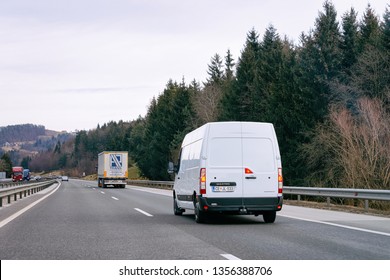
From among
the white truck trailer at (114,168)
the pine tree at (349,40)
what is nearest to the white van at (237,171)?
the pine tree at (349,40)

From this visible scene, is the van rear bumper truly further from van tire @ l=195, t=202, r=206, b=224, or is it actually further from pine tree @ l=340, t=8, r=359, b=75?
pine tree @ l=340, t=8, r=359, b=75

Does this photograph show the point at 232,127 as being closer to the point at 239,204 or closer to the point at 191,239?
the point at 239,204

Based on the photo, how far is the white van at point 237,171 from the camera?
12.4 m

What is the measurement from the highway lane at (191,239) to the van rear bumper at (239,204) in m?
0.41

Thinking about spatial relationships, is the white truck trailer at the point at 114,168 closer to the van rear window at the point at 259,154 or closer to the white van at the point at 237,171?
the white van at the point at 237,171

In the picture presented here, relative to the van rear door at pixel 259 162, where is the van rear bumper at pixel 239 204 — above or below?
below

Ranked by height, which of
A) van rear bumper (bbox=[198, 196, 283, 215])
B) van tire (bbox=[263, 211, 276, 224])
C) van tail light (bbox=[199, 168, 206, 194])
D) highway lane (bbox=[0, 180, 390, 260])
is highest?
van tail light (bbox=[199, 168, 206, 194])

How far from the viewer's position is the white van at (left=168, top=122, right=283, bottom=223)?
40.7 ft

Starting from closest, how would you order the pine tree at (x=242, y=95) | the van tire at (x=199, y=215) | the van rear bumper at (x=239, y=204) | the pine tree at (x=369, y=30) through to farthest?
1. the van rear bumper at (x=239, y=204)
2. the van tire at (x=199, y=215)
3. the pine tree at (x=369, y=30)
4. the pine tree at (x=242, y=95)

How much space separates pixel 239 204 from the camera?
1242 centimetres

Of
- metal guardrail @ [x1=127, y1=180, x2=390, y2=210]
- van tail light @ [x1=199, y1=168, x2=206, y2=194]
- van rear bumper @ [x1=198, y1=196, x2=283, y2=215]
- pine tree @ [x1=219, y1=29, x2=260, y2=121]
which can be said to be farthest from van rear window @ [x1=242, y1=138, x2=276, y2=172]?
pine tree @ [x1=219, y1=29, x2=260, y2=121]

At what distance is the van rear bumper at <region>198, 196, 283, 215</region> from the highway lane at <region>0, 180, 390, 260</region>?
1.35ft
